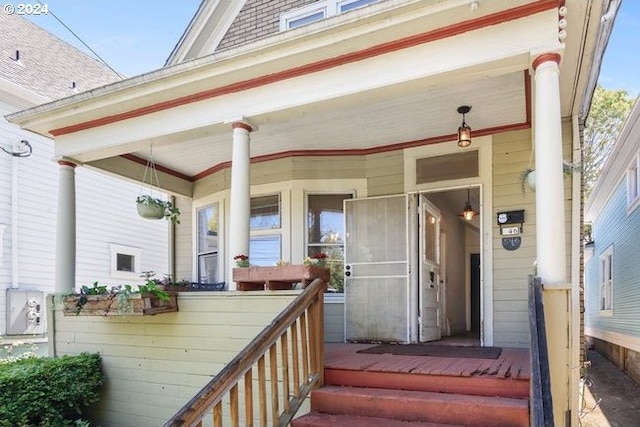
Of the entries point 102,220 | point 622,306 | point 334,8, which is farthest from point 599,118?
point 102,220

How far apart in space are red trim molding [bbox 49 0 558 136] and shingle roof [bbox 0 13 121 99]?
4.32 m

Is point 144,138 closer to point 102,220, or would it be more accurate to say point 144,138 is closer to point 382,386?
point 382,386

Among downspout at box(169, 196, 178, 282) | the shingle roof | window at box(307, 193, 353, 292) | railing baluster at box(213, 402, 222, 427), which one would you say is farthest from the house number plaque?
the shingle roof

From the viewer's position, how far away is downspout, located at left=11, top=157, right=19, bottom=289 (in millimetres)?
7750

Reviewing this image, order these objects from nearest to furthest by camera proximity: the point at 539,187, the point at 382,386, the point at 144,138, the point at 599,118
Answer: the point at 539,187 → the point at 382,386 → the point at 144,138 → the point at 599,118

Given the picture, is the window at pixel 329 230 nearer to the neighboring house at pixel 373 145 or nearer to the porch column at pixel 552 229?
the neighboring house at pixel 373 145

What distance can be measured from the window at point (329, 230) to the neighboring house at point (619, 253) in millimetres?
4691

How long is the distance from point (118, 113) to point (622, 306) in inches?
380

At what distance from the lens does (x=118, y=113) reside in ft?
16.1

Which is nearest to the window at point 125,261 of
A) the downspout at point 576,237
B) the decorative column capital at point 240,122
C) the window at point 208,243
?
the window at point 208,243

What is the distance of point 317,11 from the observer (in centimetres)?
607

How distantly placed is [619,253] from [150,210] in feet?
29.8

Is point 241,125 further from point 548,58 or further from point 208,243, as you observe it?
point 208,243

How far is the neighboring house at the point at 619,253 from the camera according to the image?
8.05m
